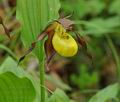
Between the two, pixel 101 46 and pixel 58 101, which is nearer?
pixel 58 101

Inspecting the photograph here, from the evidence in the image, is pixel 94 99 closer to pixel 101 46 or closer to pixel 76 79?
pixel 76 79

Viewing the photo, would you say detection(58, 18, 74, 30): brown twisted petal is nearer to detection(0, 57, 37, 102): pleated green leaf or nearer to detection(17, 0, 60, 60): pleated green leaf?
detection(17, 0, 60, 60): pleated green leaf

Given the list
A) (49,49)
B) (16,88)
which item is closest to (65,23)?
(49,49)

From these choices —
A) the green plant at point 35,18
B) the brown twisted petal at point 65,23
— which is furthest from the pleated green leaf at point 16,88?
the brown twisted petal at point 65,23

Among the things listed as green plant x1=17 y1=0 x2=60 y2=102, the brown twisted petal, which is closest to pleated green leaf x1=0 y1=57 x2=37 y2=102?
green plant x1=17 y1=0 x2=60 y2=102

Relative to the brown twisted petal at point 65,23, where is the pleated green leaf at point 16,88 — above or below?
below

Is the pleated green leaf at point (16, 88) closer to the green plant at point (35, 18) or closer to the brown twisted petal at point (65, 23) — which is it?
the green plant at point (35, 18)

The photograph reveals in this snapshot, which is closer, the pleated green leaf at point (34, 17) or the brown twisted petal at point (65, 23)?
the brown twisted petal at point (65, 23)

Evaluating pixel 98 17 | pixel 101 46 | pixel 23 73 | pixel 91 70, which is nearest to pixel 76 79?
pixel 91 70
